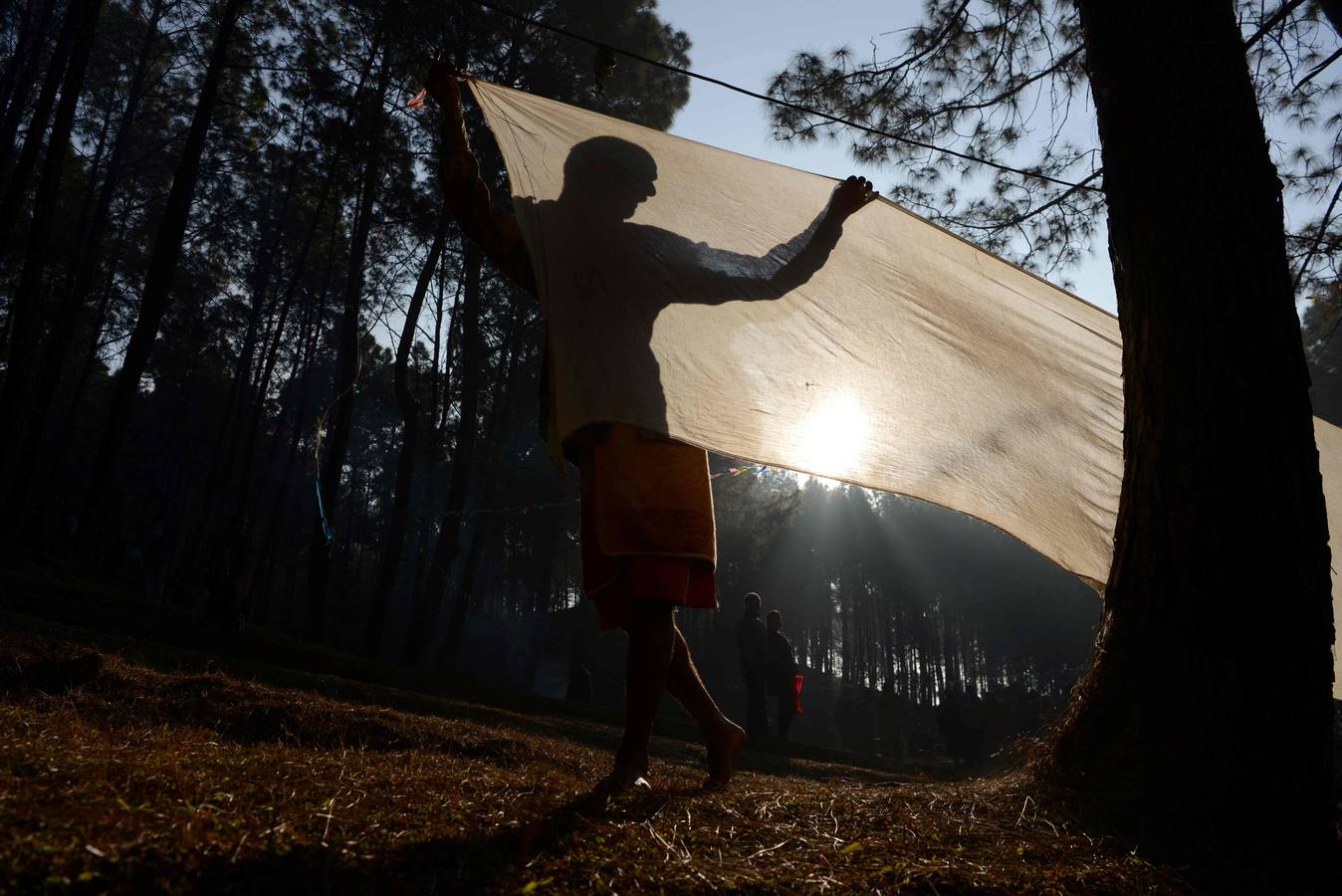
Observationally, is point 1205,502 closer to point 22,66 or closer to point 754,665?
point 754,665

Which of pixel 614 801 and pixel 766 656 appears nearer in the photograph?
pixel 614 801

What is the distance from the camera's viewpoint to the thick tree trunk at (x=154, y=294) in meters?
9.77

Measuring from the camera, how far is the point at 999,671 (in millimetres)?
33375

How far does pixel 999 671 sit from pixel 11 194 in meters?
35.2

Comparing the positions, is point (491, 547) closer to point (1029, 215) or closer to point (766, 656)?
point (766, 656)

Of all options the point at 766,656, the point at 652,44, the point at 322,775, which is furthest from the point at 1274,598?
the point at 652,44

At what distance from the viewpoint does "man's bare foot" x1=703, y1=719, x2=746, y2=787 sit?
2.03 meters

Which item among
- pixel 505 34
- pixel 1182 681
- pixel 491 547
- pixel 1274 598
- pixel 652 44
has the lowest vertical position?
pixel 1182 681

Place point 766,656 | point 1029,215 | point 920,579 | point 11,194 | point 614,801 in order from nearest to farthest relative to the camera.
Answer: point 614,801 < point 1029,215 < point 11,194 < point 766,656 < point 920,579

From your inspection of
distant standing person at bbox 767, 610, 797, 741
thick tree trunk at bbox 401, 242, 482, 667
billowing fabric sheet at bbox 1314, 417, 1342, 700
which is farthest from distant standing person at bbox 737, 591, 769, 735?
billowing fabric sheet at bbox 1314, 417, 1342, 700

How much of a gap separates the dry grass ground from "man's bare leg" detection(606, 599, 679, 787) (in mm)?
104

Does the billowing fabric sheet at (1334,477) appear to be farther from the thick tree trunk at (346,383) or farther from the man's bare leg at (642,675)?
the thick tree trunk at (346,383)

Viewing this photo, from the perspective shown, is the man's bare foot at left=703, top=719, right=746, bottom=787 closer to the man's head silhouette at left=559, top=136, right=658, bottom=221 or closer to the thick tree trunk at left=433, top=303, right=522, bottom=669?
the man's head silhouette at left=559, top=136, right=658, bottom=221

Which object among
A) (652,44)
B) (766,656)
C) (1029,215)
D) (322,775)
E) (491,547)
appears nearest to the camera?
(322,775)
